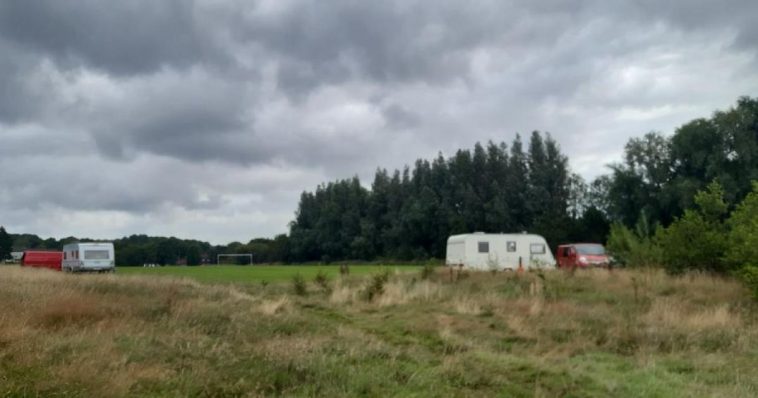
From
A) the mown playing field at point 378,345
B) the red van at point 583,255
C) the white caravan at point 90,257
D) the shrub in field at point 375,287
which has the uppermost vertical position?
the white caravan at point 90,257

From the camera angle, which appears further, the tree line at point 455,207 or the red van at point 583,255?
the tree line at point 455,207

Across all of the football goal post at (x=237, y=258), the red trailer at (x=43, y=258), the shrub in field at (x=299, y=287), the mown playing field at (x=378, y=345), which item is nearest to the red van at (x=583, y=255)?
the mown playing field at (x=378, y=345)

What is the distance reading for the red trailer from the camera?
50484mm

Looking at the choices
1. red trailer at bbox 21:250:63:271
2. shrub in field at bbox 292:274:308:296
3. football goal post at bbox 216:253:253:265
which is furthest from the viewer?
football goal post at bbox 216:253:253:265

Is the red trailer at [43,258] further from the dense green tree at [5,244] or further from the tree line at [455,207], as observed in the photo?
the tree line at [455,207]

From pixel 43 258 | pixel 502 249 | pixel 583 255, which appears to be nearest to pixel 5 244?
pixel 43 258

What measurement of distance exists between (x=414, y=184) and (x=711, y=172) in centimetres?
4506

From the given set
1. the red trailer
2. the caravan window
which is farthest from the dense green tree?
the caravan window

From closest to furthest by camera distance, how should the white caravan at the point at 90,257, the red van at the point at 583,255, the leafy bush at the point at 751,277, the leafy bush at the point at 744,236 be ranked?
the leafy bush at the point at 751,277, the leafy bush at the point at 744,236, the red van at the point at 583,255, the white caravan at the point at 90,257

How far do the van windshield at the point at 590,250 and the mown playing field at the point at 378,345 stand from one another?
18.9 m

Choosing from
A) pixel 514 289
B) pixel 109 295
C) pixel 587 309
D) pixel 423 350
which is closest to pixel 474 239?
pixel 514 289

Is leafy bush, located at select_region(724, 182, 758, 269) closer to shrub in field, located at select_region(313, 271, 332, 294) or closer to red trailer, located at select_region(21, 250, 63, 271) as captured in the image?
shrub in field, located at select_region(313, 271, 332, 294)

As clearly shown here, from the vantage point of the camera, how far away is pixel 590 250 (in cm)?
4047

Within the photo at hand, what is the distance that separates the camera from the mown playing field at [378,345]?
848 cm
